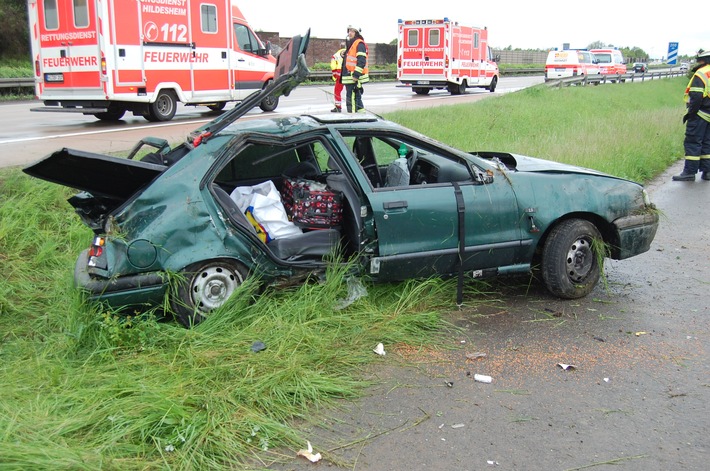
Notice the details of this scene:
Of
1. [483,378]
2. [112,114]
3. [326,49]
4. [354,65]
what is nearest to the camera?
[483,378]

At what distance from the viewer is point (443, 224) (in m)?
4.88

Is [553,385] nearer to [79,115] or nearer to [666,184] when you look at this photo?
[666,184]

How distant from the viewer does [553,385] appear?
156 inches

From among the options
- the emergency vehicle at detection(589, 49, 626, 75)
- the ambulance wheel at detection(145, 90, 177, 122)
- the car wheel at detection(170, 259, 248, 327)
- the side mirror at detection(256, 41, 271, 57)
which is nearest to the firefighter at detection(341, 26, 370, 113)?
the side mirror at detection(256, 41, 271, 57)

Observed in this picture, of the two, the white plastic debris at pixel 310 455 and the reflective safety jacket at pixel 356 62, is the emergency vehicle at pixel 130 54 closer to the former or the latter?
the reflective safety jacket at pixel 356 62

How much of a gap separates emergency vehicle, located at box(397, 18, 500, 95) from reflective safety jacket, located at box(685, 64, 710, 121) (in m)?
16.3

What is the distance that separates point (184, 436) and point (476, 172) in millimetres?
2937

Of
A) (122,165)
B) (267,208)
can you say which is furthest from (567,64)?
(122,165)

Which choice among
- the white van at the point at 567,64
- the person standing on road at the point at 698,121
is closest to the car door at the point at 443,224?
the person standing on road at the point at 698,121

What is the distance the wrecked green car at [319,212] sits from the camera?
427 cm

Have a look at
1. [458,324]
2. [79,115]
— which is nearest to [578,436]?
[458,324]

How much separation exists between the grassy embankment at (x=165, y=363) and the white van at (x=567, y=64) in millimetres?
36292

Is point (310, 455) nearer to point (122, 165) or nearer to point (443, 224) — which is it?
point (443, 224)

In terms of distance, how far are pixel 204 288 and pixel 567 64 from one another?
125 ft
